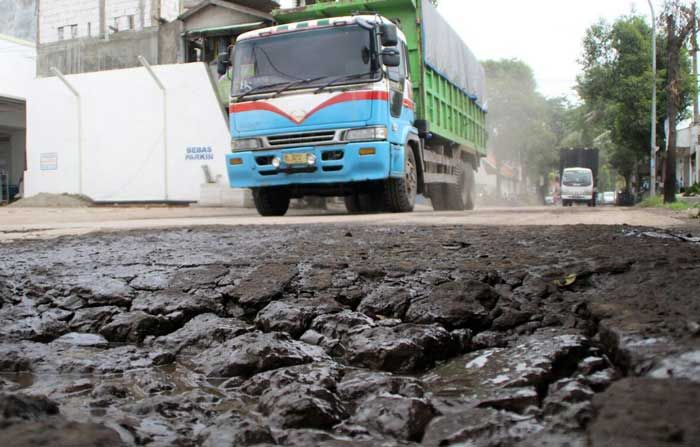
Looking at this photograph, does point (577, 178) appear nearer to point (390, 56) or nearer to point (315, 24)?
point (390, 56)

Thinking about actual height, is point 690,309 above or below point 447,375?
above

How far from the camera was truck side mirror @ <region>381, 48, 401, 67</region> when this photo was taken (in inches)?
285

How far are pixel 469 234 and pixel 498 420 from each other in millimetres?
2677

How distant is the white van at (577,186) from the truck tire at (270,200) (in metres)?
21.1

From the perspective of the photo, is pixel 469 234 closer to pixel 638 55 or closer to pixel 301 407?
pixel 301 407

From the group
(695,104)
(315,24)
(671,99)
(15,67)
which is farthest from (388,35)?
(695,104)

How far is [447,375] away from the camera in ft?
5.51

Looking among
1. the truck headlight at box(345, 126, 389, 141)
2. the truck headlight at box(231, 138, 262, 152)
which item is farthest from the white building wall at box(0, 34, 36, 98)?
the truck headlight at box(345, 126, 389, 141)

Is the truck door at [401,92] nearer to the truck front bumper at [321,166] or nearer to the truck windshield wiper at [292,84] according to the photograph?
the truck front bumper at [321,166]

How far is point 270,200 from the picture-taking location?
28.5 feet

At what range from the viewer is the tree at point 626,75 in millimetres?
25000

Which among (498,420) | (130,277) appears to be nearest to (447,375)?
(498,420)

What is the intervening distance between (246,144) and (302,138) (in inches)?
29.4

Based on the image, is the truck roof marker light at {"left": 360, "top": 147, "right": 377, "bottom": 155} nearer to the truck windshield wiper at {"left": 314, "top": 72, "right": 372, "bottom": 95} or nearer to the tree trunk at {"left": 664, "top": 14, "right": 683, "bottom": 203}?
the truck windshield wiper at {"left": 314, "top": 72, "right": 372, "bottom": 95}
